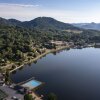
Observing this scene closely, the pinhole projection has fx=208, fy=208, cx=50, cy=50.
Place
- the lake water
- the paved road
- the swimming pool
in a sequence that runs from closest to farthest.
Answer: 1. the paved road
2. the lake water
3. the swimming pool

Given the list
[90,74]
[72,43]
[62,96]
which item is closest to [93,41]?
[72,43]

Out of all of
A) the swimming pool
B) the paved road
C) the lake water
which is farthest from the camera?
the swimming pool

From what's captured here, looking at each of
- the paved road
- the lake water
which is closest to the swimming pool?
the lake water

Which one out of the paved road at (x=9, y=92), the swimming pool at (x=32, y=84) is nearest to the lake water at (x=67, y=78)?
the swimming pool at (x=32, y=84)

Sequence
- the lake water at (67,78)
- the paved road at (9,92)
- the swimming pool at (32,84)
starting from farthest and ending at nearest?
1. the swimming pool at (32,84)
2. the lake water at (67,78)
3. the paved road at (9,92)

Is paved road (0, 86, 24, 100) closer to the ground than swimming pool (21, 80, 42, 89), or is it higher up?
higher up

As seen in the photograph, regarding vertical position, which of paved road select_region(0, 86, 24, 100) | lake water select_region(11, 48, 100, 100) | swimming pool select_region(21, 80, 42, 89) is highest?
paved road select_region(0, 86, 24, 100)

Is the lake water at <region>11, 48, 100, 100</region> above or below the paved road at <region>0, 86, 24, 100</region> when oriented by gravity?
below

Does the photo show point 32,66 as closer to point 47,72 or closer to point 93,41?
point 47,72

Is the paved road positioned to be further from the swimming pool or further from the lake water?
the lake water

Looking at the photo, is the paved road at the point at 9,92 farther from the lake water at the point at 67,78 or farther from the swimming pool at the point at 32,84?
the lake water at the point at 67,78

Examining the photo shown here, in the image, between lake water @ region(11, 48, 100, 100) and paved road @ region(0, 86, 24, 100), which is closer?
paved road @ region(0, 86, 24, 100)
